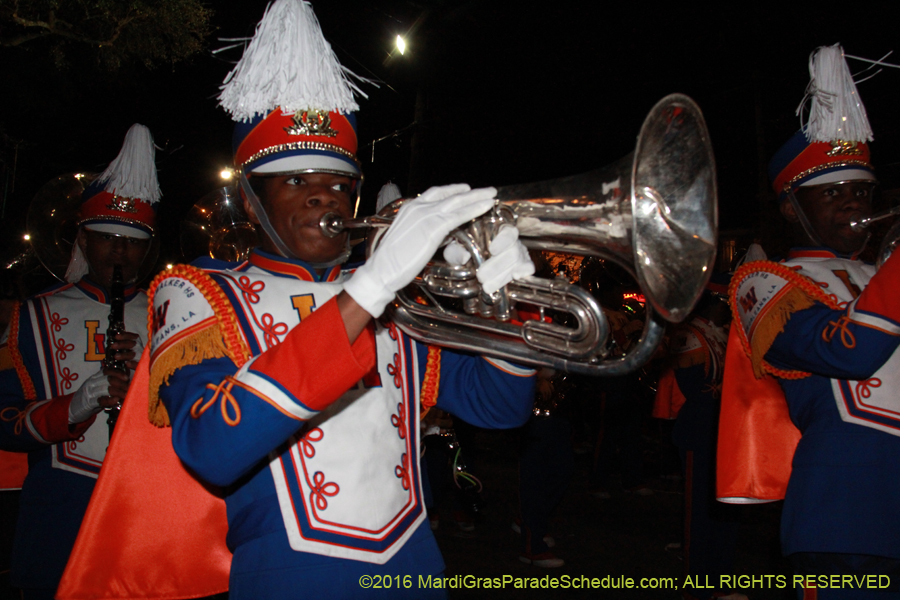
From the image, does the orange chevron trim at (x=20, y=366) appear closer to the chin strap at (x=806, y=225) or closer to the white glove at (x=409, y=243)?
the white glove at (x=409, y=243)

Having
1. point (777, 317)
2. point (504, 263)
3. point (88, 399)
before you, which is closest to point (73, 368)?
point (88, 399)

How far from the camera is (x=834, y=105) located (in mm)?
2809

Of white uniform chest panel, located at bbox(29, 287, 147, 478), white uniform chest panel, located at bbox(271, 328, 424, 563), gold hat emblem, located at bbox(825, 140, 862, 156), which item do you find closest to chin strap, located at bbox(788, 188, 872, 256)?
gold hat emblem, located at bbox(825, 140, 862, 156)

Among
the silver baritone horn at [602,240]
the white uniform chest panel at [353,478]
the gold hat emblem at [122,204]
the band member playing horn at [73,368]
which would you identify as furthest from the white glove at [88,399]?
the silver baritone horn at [602,240]

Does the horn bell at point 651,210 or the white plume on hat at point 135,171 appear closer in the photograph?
the horn bell at point 651,210

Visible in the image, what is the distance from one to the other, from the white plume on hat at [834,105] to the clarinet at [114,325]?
3222mm

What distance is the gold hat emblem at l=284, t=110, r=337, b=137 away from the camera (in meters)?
1.89

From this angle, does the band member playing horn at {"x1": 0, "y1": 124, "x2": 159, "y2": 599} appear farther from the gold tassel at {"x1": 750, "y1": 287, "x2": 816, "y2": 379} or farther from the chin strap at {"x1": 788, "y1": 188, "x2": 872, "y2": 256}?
the chin strap at {"x1": 788, "y1": 188, "x2": 872, "y2": 256}

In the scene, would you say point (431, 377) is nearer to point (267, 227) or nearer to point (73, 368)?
point (267, 227)

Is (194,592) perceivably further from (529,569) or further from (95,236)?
(529,569)

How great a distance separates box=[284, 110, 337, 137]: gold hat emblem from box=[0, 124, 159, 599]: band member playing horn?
1.38 metres

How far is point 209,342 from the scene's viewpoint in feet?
5.28

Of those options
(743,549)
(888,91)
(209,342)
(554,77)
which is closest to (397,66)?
(554,77)

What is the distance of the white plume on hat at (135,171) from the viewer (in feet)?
10.4
